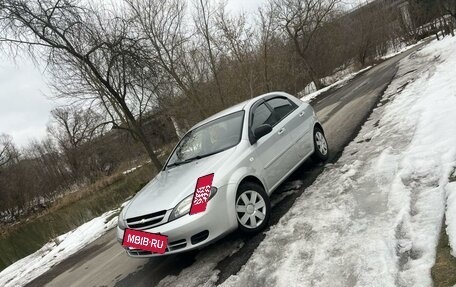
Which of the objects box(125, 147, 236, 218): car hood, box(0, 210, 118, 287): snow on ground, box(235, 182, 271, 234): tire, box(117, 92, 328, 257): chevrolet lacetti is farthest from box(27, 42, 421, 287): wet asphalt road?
box(125, 147, 236, 218): car hood

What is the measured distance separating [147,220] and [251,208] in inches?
52.6

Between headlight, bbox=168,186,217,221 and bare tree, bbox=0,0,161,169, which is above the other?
bare tree, bbox=0,0,161,169

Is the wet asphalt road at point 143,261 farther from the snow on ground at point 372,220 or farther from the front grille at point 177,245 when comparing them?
the front grille at point 177,245

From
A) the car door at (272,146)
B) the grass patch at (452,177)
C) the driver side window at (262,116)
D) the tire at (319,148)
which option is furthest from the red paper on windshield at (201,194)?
the tire at (319,148)

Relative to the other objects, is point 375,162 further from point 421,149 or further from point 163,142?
point 163,142

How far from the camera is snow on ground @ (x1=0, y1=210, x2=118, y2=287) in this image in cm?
831

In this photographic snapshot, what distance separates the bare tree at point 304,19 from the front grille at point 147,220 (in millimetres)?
27762

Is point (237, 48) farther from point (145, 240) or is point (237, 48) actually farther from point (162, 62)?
point (145, 240)

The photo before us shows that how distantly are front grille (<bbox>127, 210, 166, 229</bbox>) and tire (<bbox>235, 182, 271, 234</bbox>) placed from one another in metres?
0.94

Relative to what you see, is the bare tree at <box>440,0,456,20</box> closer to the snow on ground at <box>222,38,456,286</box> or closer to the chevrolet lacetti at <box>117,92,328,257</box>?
the snow on ground at <box>222,38,456,286</box>

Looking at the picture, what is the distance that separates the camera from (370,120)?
988 centimetres

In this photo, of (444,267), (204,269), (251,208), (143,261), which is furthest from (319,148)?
(444,267)

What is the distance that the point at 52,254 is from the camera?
9445 mm

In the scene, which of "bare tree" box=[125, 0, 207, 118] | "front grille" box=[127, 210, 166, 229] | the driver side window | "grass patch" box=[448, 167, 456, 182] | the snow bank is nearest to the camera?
the snow bank
